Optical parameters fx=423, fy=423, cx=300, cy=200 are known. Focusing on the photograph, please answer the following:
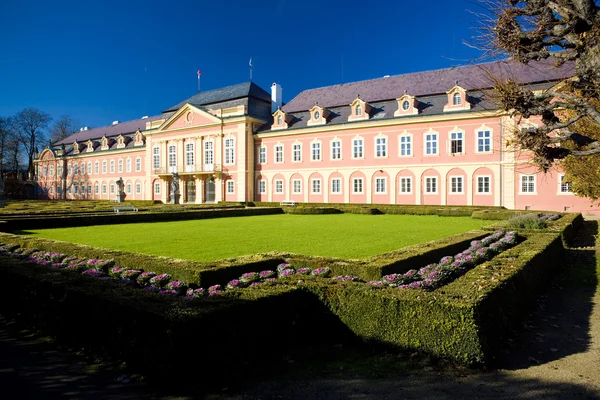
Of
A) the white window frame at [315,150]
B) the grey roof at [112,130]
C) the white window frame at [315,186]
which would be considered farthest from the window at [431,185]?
the grey roof at [112,130]

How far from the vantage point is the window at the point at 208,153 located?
133ft

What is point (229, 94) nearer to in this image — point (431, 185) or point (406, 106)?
point (406, 106)

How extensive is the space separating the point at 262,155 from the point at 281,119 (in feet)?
12.4

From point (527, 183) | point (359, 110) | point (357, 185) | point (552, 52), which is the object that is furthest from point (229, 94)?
point (552, 52)

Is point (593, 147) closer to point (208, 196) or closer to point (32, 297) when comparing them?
point (32, 297)

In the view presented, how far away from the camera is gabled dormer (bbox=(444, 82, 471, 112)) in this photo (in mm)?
28344

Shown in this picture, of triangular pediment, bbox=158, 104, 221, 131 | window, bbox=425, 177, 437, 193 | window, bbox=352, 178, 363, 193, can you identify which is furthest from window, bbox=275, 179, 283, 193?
window, bbox=425, 177, 437, 193

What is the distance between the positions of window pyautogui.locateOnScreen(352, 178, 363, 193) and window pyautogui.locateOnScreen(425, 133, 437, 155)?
560 centimetres

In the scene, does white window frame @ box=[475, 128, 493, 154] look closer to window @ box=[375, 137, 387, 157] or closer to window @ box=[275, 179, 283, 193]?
window @ box=[375, 137, 387, 157]

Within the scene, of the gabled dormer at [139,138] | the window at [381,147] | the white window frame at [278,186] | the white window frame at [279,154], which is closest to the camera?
the window at [381,147]

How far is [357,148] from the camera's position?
33156 mm

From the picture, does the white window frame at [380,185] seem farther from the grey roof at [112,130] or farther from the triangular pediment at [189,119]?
the grey roof at [112,130]

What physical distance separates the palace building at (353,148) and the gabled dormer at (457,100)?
0.22 feet

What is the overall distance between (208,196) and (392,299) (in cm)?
3806
